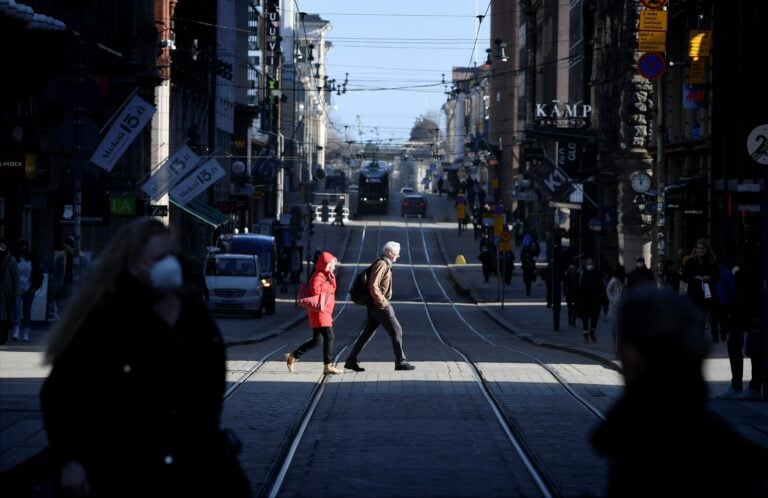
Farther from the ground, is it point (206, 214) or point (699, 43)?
point (699, 43)

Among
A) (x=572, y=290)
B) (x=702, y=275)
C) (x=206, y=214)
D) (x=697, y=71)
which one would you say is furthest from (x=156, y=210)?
(x=702, y=275)

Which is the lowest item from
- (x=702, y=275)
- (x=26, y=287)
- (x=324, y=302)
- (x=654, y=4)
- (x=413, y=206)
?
(x=26, y=287)

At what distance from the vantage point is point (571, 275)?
3725 centimetres

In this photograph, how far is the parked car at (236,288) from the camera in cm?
4166

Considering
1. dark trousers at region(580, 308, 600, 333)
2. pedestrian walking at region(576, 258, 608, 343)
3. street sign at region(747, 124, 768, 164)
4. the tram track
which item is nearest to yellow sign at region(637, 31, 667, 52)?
pedestrian walking at region(576, 258, 608, 343)

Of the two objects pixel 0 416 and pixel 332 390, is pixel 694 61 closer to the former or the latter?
pixel 332 390

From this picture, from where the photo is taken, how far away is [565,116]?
228 ft

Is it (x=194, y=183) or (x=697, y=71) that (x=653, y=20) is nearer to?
(x=697, y=71)

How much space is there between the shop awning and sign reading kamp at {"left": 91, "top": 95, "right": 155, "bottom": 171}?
31.8 metres

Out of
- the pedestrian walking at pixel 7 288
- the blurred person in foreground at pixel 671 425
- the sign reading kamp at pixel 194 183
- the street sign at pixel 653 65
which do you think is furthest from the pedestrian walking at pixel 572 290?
the blurred person in foreground at pixel 671 425

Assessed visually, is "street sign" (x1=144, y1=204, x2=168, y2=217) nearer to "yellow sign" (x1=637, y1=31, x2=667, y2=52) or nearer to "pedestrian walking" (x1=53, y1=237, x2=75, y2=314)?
"pedestrian walking" (x1=53, y1=237, x2=75, y2=314)

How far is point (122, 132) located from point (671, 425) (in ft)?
67.7

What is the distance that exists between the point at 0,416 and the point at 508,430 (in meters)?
4.52

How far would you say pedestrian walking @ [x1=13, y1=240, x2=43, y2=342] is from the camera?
83.5 feet
